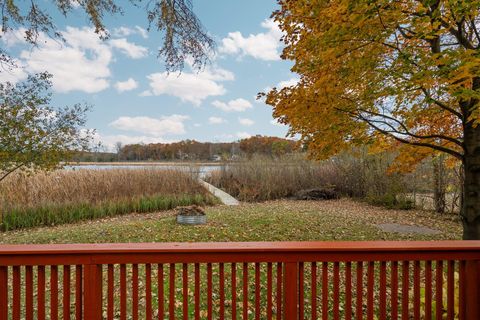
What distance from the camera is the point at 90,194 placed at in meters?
10.7

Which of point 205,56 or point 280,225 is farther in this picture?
point 280,225

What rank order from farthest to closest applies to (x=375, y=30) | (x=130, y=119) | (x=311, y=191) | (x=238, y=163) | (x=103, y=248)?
(x=238, y=163), (x=311, y=191), (x=130, y=119), (x=375, y=30), (x=103, y=248)

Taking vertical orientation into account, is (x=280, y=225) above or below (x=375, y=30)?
below

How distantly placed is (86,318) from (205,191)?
10179mm

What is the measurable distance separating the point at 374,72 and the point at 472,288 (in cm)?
283

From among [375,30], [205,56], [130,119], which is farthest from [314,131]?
[130,119]

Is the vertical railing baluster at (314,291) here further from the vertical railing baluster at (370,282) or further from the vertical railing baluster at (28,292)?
the vertical railing baluster at (28,292)

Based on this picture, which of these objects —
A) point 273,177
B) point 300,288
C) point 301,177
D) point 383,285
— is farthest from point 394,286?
point 301,177

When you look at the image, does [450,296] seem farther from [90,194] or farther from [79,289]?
[90,194]

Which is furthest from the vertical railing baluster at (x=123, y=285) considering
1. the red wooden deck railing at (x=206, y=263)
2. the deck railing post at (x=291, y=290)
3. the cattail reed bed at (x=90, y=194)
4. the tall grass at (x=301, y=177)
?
the tall grass at (x=301, y=177)

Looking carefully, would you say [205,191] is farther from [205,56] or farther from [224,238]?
[205,56]

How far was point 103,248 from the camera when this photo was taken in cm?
173

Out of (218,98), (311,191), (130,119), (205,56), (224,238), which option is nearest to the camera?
(205,56)

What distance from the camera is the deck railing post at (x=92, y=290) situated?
1.75 meters
